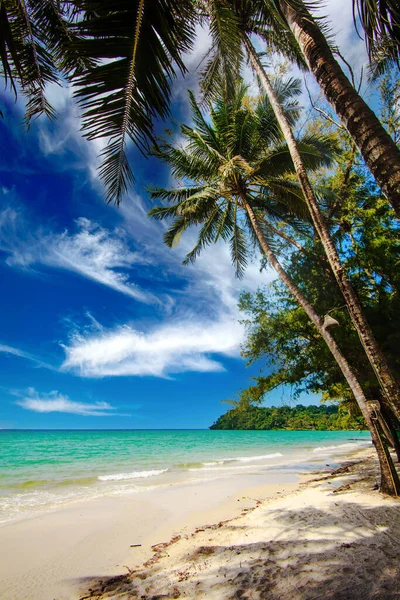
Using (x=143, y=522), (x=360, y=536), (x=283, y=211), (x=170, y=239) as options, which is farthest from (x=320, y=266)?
(x=143, y=522)

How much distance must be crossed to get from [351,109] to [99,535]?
256 inches

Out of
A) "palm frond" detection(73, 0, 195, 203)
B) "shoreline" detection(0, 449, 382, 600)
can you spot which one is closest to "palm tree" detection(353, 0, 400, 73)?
"palm frond" detection(73, 0, 195, 203)

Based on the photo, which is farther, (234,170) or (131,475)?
(131,475)

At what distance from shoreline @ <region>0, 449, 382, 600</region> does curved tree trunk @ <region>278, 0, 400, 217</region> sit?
4701 mm

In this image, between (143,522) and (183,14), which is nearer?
(183,14)

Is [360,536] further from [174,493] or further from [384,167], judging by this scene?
[174,493]

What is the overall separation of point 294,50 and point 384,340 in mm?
7316

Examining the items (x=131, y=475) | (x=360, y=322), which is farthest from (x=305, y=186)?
(x=131, y=475)

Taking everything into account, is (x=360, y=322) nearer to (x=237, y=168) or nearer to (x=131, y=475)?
(x=237, y=168)

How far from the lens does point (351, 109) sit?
2.54 metres

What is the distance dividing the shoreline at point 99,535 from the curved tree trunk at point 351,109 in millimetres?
4701

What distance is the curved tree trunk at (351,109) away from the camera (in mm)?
2193

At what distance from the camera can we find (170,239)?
11.7m

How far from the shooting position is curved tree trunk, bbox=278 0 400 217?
2.19 metres
